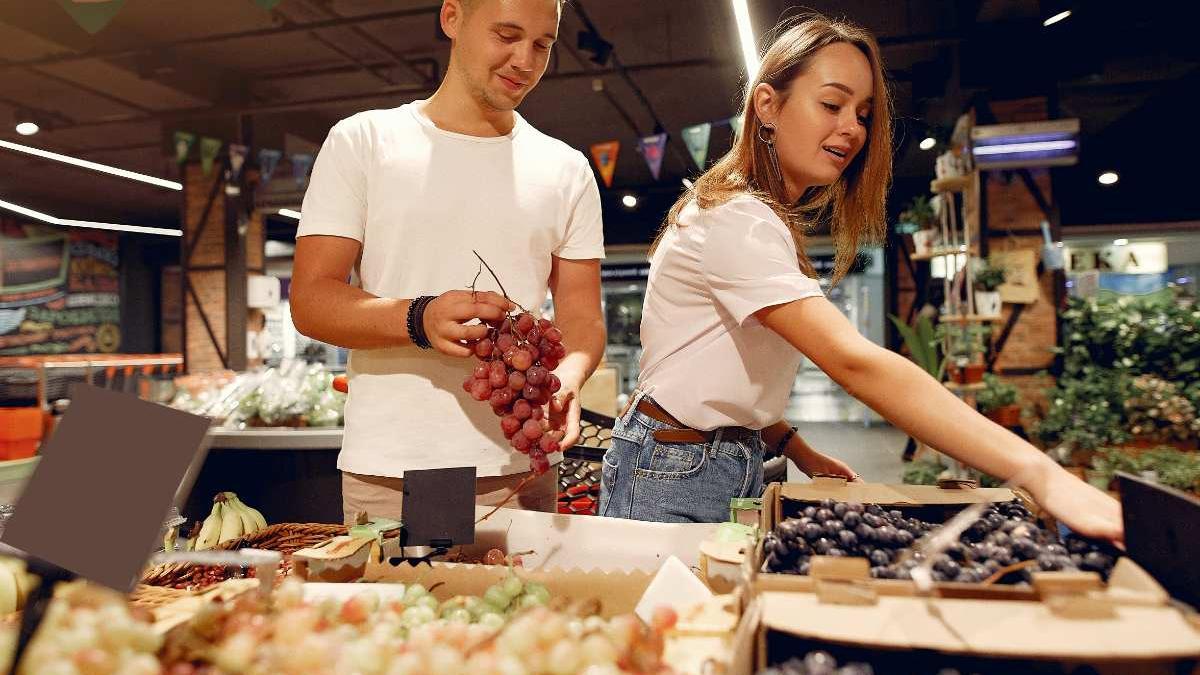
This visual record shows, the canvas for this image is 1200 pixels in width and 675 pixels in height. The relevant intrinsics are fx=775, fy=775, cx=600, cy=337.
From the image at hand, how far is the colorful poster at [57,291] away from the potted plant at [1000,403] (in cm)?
1727

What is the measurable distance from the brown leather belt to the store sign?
1376cm

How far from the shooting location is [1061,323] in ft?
23.5

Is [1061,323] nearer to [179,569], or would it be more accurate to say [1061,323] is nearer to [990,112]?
[990,112]

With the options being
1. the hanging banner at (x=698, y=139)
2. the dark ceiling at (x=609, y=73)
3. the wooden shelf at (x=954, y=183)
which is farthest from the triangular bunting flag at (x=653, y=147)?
the wooden shelf at (x=954, y=183)

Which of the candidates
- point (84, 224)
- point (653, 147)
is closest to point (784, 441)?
point (653, 147)

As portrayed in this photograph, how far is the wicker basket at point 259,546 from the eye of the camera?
1259 mm

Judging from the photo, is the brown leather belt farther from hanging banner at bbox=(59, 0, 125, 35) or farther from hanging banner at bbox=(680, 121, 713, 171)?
hanging banner at bbox=(680, 121, 713, 171)

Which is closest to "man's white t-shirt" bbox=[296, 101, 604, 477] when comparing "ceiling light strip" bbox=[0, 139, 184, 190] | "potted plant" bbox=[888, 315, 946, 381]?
"potted plant" bbox=[888, 315, 946, 381]

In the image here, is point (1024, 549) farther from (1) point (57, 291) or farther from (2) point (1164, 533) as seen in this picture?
(1) point (57, 291)

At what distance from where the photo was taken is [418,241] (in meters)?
1.44

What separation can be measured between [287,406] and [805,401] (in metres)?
13.0

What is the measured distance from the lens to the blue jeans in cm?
150

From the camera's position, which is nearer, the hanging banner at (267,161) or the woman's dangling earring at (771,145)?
the woman's dangling earring at (771,145)

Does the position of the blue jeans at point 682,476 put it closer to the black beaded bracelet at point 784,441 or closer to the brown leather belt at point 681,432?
the brown leather belt at point 681,432
